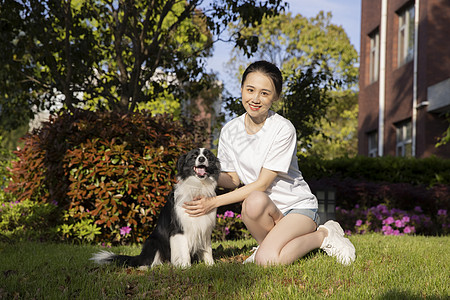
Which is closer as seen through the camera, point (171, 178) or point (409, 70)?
point (171, 178)

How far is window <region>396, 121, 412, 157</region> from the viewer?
14561mm

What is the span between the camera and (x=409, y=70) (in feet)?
47.1

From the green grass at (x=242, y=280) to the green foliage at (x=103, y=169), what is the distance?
1.55 meters

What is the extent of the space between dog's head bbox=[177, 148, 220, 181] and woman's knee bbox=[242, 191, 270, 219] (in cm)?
40

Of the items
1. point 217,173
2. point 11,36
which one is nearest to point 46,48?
point 11,36

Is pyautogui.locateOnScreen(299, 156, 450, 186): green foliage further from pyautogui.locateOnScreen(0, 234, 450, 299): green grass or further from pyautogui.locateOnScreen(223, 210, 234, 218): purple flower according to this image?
pyautogui.locateOnScreen(0, 234, 450, 299): green grass

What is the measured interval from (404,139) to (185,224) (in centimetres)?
1264

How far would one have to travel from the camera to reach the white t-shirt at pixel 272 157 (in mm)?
4141

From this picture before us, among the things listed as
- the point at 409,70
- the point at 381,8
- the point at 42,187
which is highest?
the point at 381,8

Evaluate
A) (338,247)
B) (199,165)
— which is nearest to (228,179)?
(199,165)

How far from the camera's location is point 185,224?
13.1 feet

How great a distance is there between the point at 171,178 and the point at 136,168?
20.3 inches

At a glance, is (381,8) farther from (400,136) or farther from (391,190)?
(391,190)

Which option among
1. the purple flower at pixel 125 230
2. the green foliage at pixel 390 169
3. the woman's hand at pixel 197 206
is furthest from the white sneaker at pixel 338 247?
the green foliage at pixel 390 169
